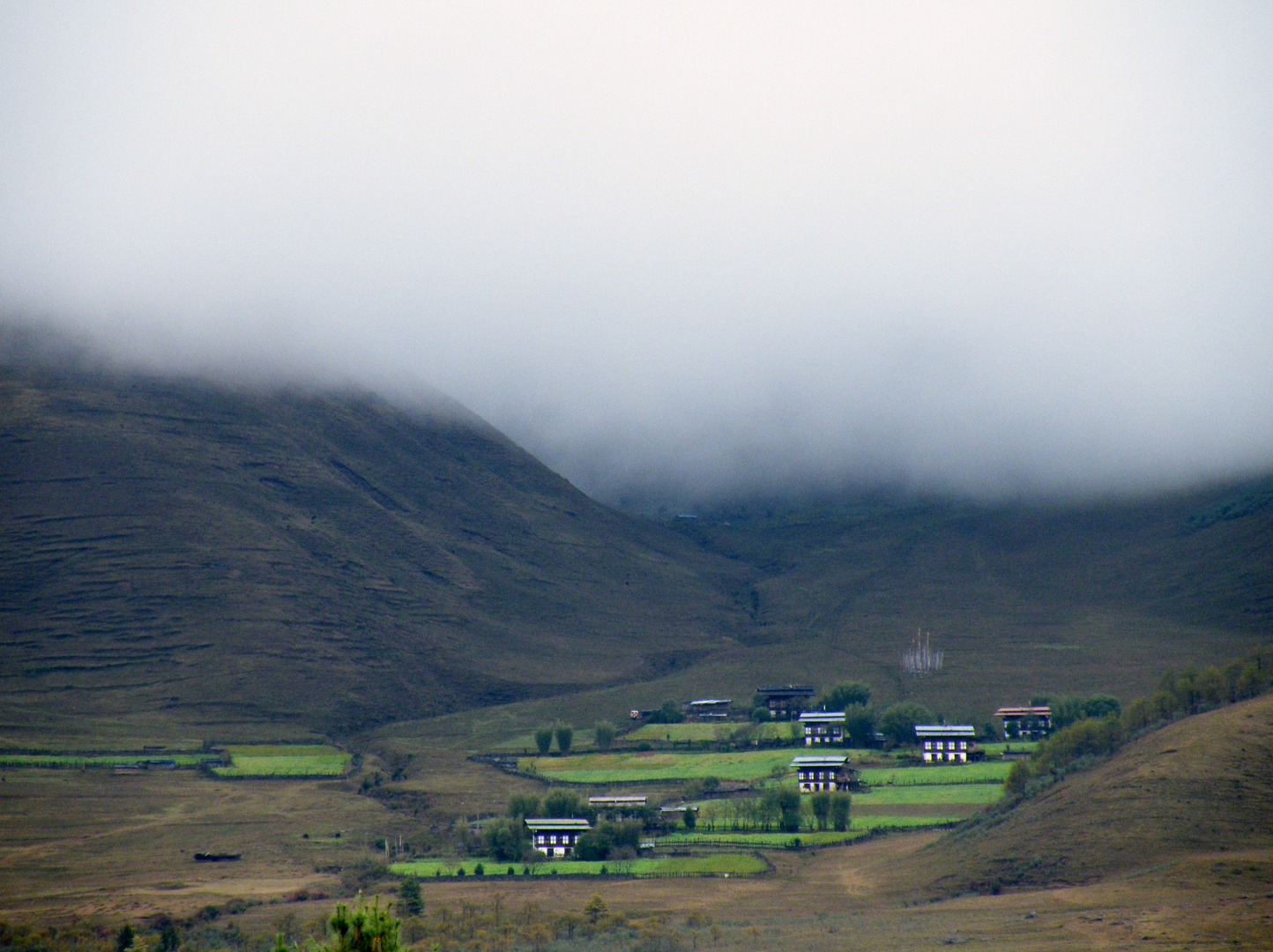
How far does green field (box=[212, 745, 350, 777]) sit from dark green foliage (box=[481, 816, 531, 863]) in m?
34.8

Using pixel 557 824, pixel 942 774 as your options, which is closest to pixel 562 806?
pixel 557 824

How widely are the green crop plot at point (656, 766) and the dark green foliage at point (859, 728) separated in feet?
24.7

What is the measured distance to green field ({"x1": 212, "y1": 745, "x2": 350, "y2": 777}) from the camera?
11106cm

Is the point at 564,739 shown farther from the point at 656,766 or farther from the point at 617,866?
the point at 617,866

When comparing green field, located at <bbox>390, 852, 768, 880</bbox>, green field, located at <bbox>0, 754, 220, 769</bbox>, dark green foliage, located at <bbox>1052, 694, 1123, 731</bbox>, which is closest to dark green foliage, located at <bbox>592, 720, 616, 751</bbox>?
green field, located at <bbox>0, 754, 220, 769</bbox>

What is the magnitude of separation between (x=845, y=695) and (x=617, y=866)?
63.1 meters

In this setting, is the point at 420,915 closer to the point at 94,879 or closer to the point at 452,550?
the point at 94,879

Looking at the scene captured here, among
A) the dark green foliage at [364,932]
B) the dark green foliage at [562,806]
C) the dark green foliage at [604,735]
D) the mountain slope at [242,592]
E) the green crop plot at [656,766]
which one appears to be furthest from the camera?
the mountain slope at [242,592]

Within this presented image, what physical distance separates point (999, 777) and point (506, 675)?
7931 centimetres

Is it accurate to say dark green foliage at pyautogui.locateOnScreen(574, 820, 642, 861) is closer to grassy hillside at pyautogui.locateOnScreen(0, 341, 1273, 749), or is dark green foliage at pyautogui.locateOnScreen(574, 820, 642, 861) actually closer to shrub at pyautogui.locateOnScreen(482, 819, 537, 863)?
shrub at pyautogui.locateOnScreen(482, 819, 537, 863)

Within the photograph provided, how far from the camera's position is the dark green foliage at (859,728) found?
118188 mm

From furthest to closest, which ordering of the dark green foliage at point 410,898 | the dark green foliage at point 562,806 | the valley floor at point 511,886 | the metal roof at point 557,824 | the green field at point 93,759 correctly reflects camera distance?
the green field at point 93,759
the dark green foliage at point 562,806
the metal roof at point 557,824
the dark green foliage at point 410,898
the valley floor at point 511,886

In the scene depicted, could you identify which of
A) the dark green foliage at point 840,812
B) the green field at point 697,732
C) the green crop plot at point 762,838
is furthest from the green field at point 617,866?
A: the green field at point 697,732

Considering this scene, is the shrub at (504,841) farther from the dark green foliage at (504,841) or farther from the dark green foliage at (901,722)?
the dark green foliage at (901,722)
